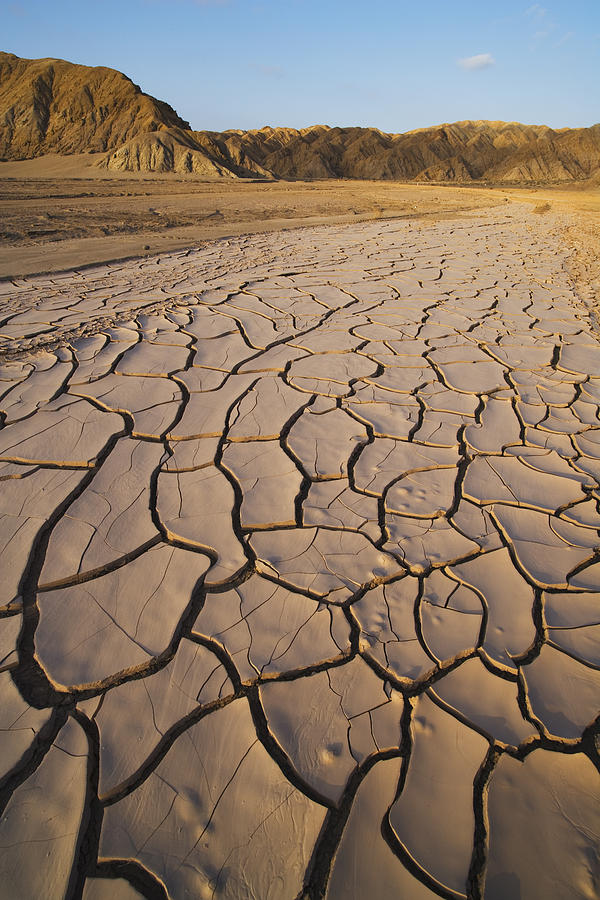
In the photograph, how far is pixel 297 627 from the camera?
129 centimetres

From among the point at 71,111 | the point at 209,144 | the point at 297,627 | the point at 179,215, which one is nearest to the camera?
the point at 297,627

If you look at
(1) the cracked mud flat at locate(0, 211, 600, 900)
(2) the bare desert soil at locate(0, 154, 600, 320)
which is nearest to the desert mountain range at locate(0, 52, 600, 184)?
(2) the bare desert soil at locate(0, 154, 600, 320)

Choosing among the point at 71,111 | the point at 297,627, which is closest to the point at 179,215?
the point at 297,627

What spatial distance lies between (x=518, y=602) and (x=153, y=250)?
5.91m

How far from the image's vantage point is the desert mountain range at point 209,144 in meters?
20.2

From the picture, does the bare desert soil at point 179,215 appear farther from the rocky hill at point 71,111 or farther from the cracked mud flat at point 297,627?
the rocky hill at point 71,111

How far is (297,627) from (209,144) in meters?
25.9

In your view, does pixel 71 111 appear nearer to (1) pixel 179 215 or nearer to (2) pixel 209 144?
(2) pixel 209 144

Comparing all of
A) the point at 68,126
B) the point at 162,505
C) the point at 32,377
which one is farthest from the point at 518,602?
the point at 68,126

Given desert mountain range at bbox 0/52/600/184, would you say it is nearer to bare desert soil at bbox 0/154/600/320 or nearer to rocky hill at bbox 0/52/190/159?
rocky hill at bbox 0/52/190/159

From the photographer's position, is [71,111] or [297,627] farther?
[71,111]

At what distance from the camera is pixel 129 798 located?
0.95m

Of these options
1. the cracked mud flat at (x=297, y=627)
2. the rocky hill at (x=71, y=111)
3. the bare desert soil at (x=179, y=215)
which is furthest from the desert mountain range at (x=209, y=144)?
the cracked mud flat at (x=297, y=627)

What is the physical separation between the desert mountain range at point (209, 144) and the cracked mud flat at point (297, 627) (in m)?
19.1
